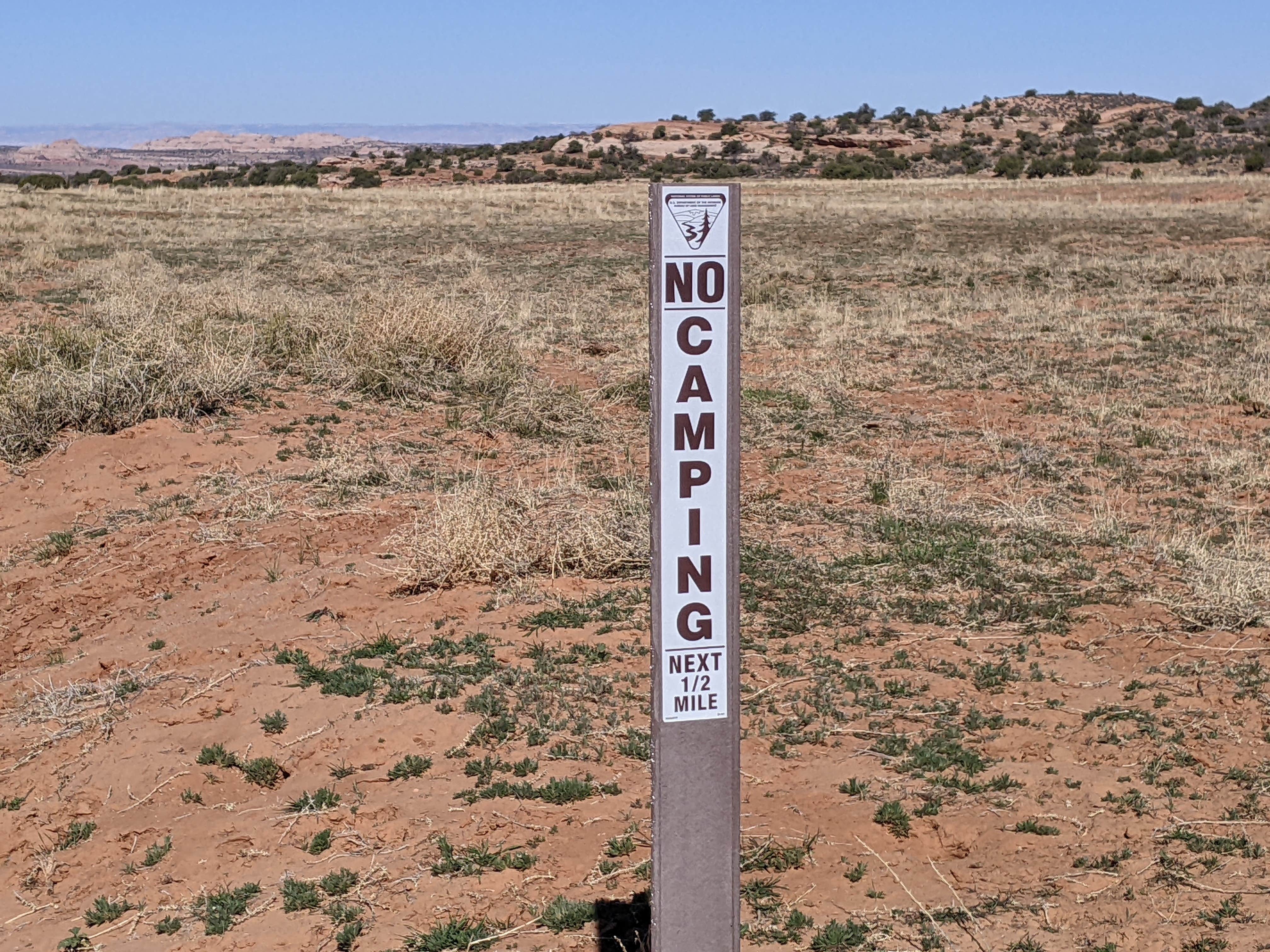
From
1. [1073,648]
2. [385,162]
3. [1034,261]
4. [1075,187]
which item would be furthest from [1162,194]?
[385,162]

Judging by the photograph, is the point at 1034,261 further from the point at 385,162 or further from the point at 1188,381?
the point at 385,162

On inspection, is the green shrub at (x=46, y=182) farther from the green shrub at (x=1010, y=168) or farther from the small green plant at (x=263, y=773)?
the small green plant at (x=263, y=773)

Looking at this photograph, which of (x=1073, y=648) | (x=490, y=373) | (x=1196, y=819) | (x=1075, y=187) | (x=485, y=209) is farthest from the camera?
(x=1075, y=187)

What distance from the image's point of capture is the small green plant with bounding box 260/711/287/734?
5.54m

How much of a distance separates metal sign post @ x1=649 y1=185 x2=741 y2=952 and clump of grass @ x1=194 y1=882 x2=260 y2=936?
1893 millimetres

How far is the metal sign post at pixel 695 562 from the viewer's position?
9.16 ft

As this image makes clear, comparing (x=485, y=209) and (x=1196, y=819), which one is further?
(x=485, y=209)

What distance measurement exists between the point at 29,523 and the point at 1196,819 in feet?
25.2

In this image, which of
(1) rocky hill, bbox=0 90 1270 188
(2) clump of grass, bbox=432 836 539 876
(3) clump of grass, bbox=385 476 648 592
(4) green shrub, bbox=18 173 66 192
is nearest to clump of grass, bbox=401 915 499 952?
(2) clump of grass, bbox=432 836 539 876

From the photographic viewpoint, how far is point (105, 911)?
4398mm

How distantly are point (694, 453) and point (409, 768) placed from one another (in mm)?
2815

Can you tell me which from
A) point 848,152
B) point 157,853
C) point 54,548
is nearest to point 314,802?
point 157,853

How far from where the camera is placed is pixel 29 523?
343 inches

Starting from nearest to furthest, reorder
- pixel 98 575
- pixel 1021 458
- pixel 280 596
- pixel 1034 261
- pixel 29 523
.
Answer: pixel 280 596 < pixel 98 575 < pixel 29 523 < pixel 1021 458 < pixel 1034 261
